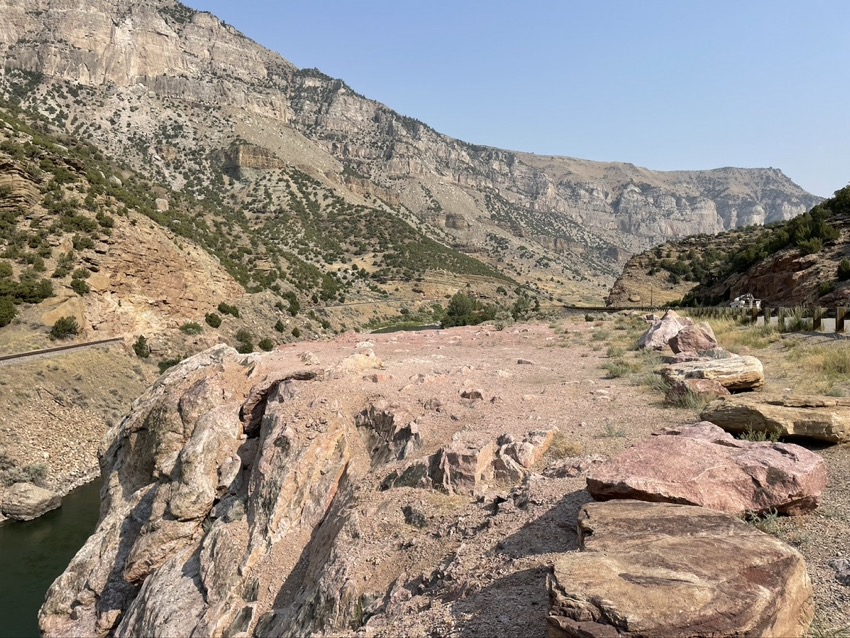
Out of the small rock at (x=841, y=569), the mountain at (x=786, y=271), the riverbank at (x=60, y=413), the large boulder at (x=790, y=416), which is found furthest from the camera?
the mountain at (x=786, y=271)

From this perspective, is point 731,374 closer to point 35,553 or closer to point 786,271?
point 35,553

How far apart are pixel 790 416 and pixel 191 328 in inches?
1249

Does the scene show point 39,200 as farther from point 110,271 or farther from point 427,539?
point 427,539

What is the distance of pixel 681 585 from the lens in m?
3.11

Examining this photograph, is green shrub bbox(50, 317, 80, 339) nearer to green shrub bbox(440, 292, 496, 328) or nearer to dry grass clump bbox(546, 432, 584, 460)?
dry grass clump bbox(546, 432, 584, 460)

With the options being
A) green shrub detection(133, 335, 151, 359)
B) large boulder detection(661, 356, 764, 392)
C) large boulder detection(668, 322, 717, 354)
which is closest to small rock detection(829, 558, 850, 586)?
large boulder detection(661, 356, 764, 392)

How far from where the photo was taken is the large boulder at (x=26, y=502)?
1716cm

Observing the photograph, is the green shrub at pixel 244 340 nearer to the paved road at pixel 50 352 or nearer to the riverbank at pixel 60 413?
the paved road at pixel 50 352

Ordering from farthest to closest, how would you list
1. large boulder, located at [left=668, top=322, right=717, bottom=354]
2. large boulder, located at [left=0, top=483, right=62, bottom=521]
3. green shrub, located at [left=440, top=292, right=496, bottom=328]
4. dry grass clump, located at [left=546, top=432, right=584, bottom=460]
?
green shrub, located at [left=440, top=292, right=496, bottom=328] < large boulder, located at [left=0, top=483, right=62, bottom=521] < large boulder, located at [left=668, top=322, right=717, bottom=354] < dry grass clump, located at [left=546, top=432, right=584, bottom=460]

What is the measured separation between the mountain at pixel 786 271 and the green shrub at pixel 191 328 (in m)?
33.3

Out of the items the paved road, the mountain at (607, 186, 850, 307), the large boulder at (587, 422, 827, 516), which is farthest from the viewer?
the mountain at (607, 186, 850, 307)

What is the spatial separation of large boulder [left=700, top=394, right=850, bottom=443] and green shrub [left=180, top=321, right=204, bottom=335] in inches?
1204

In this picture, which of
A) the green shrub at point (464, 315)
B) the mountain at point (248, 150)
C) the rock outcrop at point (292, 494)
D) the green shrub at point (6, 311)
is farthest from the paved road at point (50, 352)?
the green shrub at point (464, 315)

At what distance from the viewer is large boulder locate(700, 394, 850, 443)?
6.23 metres
